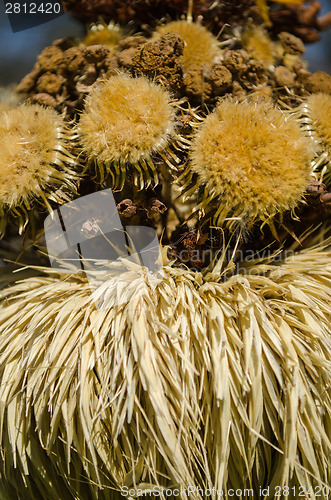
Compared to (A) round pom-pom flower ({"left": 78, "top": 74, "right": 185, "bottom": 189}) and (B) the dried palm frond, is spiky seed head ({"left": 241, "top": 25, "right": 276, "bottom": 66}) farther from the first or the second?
(B) the dried palm frond

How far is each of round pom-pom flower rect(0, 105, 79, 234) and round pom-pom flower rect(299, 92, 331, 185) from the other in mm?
331

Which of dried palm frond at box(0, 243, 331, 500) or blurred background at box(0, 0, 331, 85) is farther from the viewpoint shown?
blurred background at box(0, 0, 331, 85)

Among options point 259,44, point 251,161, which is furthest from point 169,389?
point 259,44

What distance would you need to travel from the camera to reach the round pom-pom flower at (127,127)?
464 mm

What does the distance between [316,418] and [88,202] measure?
0.40 meters

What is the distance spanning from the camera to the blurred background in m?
0.52

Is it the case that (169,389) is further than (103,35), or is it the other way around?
(103,35)

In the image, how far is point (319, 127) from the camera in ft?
1.67

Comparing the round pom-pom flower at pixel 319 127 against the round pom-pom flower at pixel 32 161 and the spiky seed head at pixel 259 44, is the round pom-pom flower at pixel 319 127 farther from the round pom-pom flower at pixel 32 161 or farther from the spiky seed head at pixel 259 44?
the round pom-pom flower at pixel 32 161

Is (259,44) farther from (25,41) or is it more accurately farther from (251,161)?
(25,41)

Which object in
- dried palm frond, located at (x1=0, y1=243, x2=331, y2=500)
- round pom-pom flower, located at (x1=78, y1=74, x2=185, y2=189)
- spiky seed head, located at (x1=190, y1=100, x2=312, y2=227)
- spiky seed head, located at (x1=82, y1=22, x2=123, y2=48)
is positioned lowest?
dried palm frond, located at (x1=0, y1=243, x2=331, y2=500)

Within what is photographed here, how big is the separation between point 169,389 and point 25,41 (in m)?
0.52

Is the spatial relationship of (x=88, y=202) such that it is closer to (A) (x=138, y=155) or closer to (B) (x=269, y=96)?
(A) (x=138, y=155)

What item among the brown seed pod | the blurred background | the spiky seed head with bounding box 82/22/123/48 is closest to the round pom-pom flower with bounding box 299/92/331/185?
the brown seed pod
